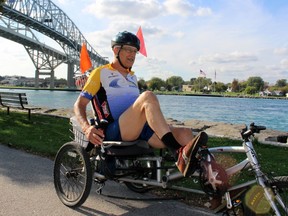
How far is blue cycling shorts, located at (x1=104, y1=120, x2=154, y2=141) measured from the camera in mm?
3586

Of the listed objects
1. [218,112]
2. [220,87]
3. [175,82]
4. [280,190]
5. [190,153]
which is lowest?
[218,112]

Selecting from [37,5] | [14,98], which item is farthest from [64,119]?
[37,5]

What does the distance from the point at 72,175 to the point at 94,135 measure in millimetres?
684

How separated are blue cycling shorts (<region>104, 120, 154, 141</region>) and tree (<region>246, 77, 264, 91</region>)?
12965cm

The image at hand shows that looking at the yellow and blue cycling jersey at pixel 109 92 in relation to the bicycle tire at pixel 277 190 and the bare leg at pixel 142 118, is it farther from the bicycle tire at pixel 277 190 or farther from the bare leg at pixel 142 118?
the bicycle tire at pixel 277 190

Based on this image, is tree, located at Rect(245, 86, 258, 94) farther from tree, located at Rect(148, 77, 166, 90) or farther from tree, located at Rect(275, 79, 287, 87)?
tree, located at Rect(148, 77, 166, 90)

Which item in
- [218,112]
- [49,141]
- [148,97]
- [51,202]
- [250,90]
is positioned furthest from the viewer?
[250,90]

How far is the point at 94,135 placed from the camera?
3439 mm

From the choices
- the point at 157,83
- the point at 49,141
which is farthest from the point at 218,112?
the point at 157,83

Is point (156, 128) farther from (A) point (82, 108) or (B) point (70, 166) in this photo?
(B) point (70, 166)

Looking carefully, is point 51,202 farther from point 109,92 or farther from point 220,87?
point 220,87

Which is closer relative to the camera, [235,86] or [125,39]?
[125,39]

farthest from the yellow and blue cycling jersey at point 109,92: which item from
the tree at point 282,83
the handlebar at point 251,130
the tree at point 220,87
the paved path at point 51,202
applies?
the tree at point 282,83

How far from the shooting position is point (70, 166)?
3.92 m
